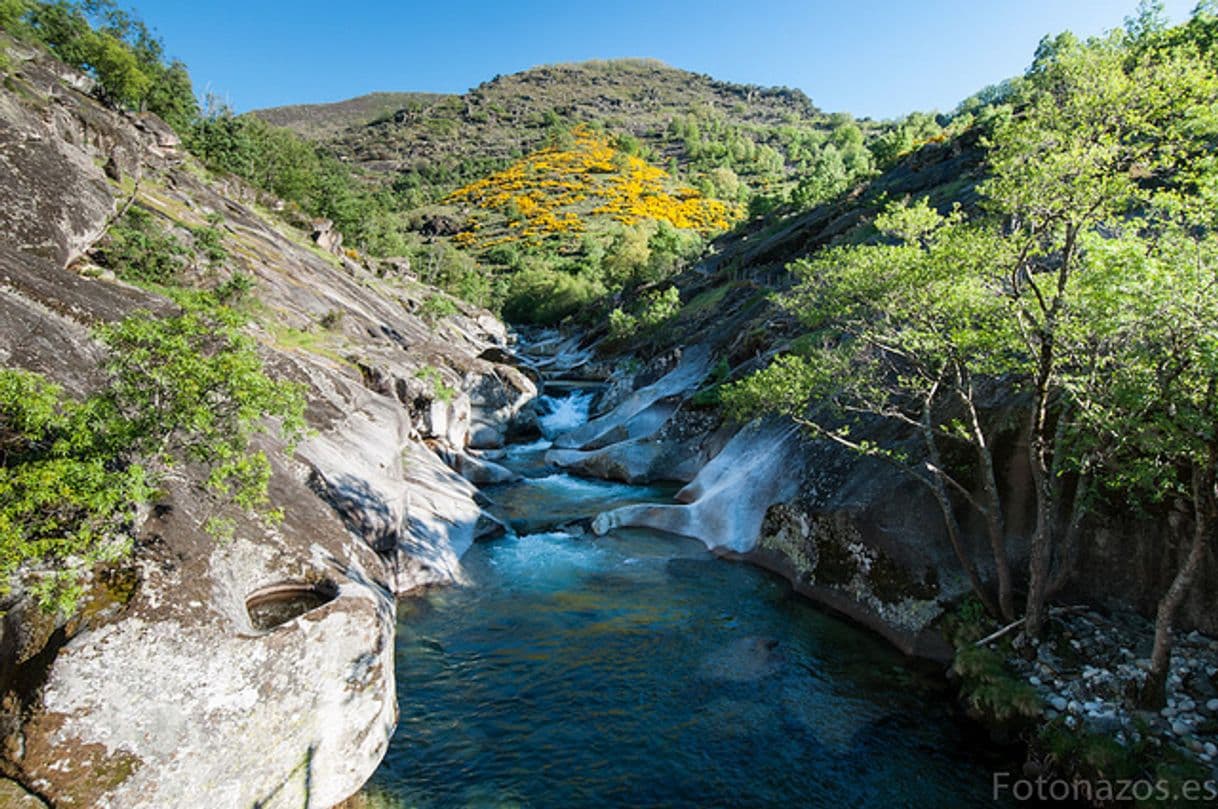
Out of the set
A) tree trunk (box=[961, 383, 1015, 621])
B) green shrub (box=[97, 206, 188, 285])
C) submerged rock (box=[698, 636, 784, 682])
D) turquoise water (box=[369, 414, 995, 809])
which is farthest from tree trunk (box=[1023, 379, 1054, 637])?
green shrub (box=[97, 206, 188, 285])

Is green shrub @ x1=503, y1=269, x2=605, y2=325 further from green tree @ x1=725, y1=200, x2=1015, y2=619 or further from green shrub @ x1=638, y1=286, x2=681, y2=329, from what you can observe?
green tree @ x1=725, y1=200, x2=1015, y2=619

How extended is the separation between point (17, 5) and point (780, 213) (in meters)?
99.7

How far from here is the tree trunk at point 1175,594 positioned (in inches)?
403

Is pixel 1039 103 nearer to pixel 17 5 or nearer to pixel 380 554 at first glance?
pixel 380 554

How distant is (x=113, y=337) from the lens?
938 centimetres

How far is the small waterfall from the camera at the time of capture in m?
Result: 52.9

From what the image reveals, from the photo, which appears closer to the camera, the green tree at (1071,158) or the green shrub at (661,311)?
the green tree at (1071,158)

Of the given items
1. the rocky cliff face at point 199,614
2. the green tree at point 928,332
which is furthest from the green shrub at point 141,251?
the green tree at point 928,332

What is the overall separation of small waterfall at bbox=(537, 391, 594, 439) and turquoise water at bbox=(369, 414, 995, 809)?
30934mm

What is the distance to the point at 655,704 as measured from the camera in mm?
14570

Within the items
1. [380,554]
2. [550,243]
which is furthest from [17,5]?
[550,243]

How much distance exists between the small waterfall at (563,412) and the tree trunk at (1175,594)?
4171 centimetres

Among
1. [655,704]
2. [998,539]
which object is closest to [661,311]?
[998,539]

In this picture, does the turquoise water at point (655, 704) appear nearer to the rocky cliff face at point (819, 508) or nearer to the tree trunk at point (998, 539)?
the rocky cliff face at point (819, 508)
